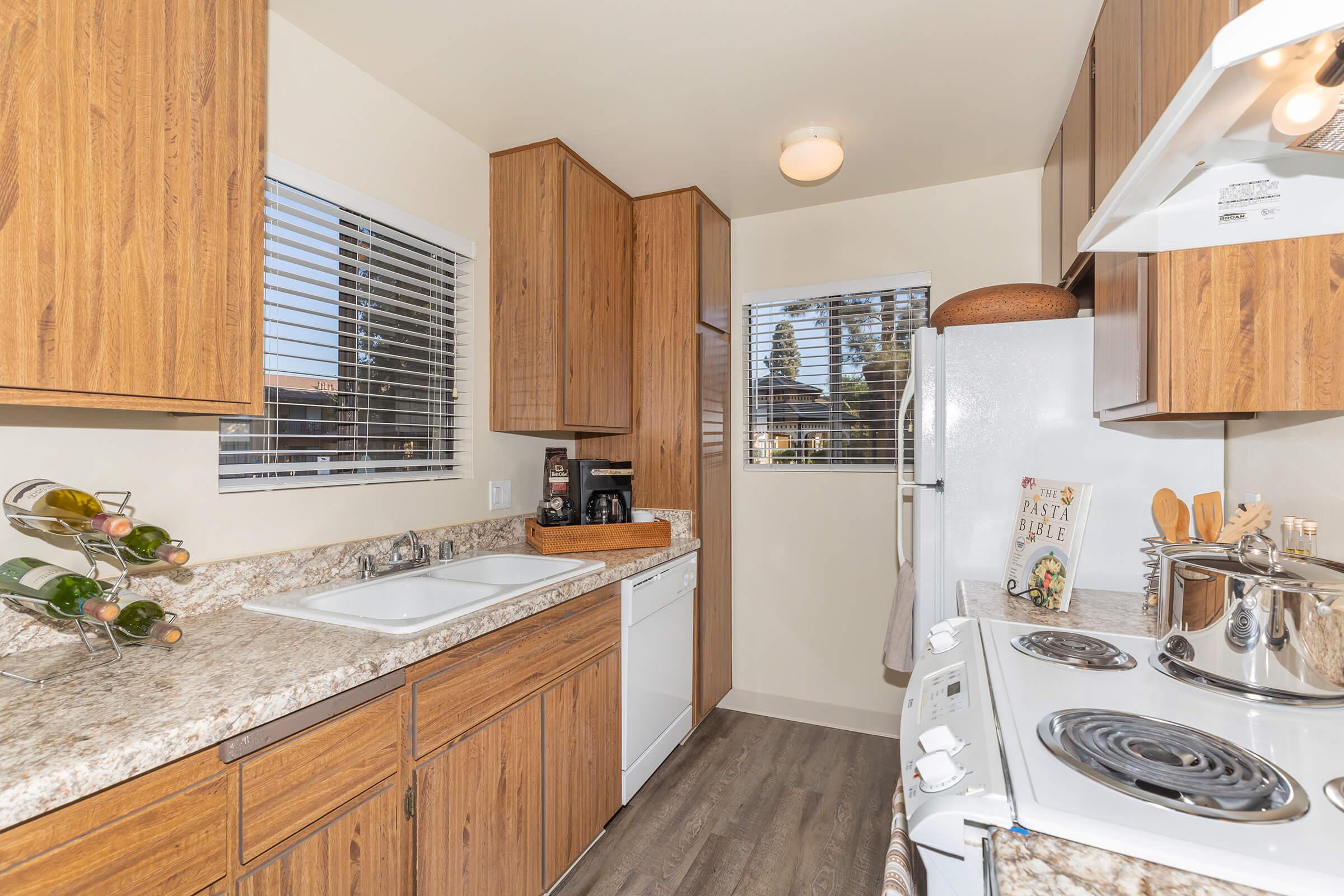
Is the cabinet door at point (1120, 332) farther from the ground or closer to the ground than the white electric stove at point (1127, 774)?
farther from the ground

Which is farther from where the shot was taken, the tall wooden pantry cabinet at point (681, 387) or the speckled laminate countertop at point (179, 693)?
the tall wooden pantry cabinet at point (681, 387)

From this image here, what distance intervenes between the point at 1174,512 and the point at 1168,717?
2.89 feet

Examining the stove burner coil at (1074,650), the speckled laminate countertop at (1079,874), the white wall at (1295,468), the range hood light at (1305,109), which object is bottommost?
the speckled laminate countertop at (1079,874)

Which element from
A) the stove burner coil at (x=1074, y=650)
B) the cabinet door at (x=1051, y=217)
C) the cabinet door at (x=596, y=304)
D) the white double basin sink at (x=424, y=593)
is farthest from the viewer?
the cabinet door at (x=596, y=304)

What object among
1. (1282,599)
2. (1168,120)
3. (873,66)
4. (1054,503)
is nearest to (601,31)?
(873,66)

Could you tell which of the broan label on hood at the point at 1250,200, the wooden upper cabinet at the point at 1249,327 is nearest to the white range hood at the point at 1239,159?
the broan label on hood at the point at 1250,200

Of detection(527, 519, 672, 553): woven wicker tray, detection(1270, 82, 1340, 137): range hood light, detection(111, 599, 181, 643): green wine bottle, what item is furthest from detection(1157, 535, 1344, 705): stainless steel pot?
detection(111, 599, 181, 643): green wine bottle

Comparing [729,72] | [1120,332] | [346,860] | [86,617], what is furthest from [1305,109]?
[86,617]

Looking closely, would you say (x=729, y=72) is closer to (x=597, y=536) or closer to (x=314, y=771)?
(x=597, y=536)

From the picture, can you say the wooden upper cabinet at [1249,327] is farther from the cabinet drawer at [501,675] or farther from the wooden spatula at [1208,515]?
the cabinet drawer at [501,675]

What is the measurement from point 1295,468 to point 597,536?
1928 millimetres

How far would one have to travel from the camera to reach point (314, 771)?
1.05m

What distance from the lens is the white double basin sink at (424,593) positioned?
4.40ft

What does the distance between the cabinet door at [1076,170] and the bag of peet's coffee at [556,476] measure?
1860 mm
